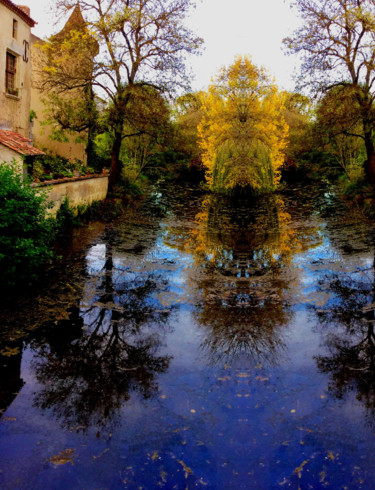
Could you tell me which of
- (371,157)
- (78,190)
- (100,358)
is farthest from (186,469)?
(371,157)

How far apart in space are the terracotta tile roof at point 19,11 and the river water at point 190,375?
10137mm

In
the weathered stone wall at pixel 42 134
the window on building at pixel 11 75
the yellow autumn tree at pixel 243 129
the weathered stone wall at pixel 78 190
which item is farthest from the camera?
the weathered stone wall at pixel 42 134

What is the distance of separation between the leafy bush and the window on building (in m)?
9.13

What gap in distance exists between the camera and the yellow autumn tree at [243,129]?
65.3 ft

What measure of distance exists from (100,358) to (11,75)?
588 inches

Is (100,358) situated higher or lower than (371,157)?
lower

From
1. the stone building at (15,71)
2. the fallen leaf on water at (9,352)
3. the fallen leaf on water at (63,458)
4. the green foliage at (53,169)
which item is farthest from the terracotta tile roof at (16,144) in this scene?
the fallen leaf on water at (63,458)

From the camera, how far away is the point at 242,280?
1027cm

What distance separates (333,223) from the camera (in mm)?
18672

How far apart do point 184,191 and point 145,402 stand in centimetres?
2769

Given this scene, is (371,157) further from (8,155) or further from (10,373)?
(10,373)

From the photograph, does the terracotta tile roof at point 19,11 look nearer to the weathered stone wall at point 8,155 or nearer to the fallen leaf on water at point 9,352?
the weathered stone wall at point 8,155

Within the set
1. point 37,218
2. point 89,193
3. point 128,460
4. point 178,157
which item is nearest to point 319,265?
point 37,218

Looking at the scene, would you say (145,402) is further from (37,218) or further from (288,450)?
(37,218)
